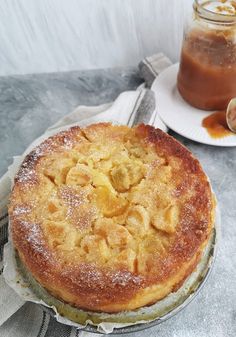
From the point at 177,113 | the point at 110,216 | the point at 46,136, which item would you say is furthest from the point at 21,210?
the point at 177,113

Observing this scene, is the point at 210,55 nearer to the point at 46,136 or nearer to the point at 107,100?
the point at 107,100

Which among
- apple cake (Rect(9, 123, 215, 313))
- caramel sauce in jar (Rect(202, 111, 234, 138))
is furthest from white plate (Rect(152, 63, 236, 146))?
apple cake (Rect(9, 123, 215, 313))

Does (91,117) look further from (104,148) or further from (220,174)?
(220,174)

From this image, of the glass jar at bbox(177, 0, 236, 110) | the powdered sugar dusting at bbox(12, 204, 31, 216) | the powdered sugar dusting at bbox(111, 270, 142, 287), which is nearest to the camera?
the powdered sugar dusting at bbox(111, 270, 142, 287)

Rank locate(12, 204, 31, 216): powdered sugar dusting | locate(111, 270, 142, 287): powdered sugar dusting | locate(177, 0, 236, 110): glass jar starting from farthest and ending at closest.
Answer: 1. locate(177, 0, 236, 110): glass jar
2. locate(12, 204, 31, 216): powdered sugar dusting
3. locate(111, 270, 142, 287): powdered sugar dusting


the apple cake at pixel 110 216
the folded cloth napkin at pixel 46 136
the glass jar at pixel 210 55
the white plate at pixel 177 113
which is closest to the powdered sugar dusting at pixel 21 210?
the apple cake at pixel 110 216

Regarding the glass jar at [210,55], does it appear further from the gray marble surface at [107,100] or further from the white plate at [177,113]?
the gray marble surface at [107,100]

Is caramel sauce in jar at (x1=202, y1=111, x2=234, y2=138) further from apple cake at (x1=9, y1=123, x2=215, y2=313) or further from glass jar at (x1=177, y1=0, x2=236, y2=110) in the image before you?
apple cake at (x1=9, y1=123, x2=215, y2=313)

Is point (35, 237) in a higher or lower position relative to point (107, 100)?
higher
